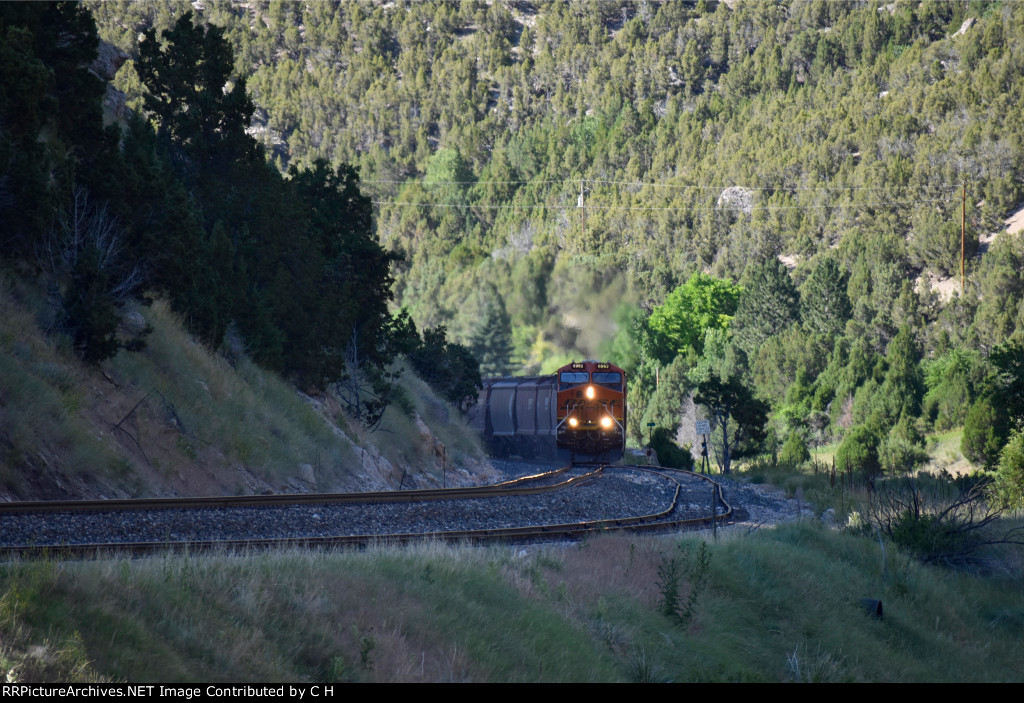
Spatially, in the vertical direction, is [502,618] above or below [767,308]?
below

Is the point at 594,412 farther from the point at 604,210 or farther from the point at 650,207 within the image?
the point at 604,210

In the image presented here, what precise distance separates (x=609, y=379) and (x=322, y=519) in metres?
22.1

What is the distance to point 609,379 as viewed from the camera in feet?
113

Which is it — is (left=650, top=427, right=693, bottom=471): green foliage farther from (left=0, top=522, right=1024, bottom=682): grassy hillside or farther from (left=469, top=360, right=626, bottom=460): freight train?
(left=0, top=522, right=1024, bottom=682): grassy hillside

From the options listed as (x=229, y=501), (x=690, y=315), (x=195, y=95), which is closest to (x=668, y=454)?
(x=195, y=95)

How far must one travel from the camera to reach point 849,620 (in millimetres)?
12102

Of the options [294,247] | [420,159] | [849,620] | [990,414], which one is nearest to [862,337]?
[990,414]

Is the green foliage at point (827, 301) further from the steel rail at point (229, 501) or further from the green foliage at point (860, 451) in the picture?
the steel rail at point (229, 501)

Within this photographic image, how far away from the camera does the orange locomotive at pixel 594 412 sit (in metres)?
34.0

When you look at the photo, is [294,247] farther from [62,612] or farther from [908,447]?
[908,447]

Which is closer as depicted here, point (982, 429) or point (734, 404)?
point (734, 404)

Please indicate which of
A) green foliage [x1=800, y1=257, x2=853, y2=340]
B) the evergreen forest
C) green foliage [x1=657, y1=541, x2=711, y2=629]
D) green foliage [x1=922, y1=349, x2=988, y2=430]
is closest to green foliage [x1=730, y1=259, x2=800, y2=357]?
the evergreen forest

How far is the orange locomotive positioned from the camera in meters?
34.0
